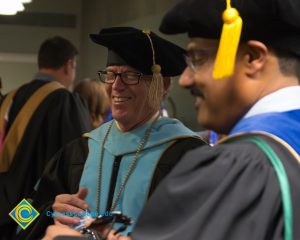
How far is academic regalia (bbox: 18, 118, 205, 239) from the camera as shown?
2277 millimetres

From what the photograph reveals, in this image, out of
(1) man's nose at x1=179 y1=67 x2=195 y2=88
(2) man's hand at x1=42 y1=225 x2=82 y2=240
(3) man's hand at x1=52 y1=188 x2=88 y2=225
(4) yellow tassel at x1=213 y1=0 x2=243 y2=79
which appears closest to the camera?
(4) yellow tassel at x1=213 y1=0 x2=243 y2=79

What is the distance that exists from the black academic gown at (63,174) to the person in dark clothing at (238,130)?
96 centimetres

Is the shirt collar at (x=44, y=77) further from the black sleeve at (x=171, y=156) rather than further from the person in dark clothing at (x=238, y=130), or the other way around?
the person in dark clothing at (x=238, y=130)

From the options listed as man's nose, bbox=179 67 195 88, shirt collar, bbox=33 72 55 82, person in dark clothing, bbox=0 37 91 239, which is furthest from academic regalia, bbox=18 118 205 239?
shirt collar, bbox=33 72 55 82

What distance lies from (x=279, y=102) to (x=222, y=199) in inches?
11.3

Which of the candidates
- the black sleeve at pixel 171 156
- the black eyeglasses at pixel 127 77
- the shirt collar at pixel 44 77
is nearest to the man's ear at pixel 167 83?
the black eyeglasses at pixel 127 77

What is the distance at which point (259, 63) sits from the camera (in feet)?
4.25

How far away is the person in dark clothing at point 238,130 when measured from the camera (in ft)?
3.72

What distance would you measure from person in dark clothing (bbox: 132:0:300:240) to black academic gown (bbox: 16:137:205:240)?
963 millimetres

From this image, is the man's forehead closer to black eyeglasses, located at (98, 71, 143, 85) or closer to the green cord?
the green cord

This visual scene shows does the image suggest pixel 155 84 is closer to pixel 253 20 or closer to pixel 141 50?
pixel 141 50

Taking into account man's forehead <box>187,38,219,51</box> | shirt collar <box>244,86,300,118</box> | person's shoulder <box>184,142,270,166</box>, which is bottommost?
person's shoulder <box>184,142,270,166</box>

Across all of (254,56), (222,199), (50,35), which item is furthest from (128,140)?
(50,35)

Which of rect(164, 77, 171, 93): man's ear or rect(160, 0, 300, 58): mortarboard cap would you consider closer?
rect(160, 0, 300, 58): mortarboard cap
